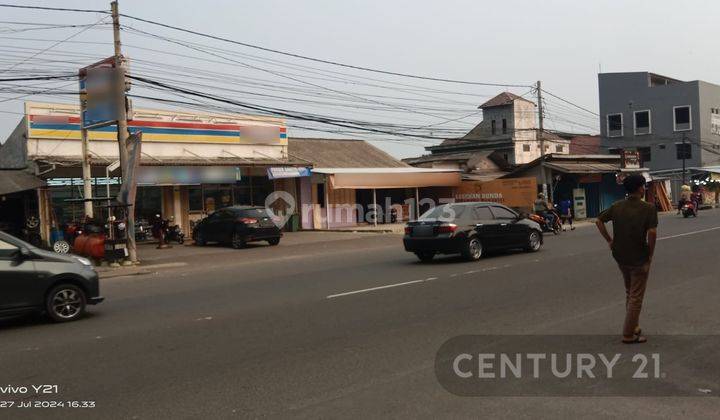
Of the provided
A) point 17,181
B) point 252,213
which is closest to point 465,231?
point 252,213

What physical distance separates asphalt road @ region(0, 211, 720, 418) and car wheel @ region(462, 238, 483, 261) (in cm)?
52

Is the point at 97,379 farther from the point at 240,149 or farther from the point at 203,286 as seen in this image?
the point at 240,149

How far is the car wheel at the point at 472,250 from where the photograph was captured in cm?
1516

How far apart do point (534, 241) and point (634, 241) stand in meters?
10.8

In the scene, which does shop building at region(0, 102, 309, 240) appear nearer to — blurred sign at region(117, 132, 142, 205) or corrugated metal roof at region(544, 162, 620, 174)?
blurred sign at region(117, 132, 142, 205)

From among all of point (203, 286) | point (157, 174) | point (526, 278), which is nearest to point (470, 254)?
point (526, 278)

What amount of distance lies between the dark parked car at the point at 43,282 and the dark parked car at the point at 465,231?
26.0 feet

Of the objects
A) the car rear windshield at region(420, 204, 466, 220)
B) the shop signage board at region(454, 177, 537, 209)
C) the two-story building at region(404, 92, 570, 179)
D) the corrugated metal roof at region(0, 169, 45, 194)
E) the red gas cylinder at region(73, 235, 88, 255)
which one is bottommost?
the red gas cylinder at region(73, 235, 88, 255)

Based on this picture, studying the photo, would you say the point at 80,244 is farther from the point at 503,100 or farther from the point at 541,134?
the point at 503,100

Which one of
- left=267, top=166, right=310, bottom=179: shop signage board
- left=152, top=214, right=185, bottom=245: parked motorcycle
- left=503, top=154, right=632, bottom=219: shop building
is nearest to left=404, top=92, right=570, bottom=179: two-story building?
left=503, top=154, right=632, bottom=219: shop building

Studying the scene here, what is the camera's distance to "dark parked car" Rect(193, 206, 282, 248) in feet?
74.0

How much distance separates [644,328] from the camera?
7457 millimetres

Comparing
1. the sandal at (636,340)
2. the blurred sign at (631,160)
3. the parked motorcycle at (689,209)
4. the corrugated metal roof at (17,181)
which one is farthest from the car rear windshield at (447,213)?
the blurred sign at (631,160)

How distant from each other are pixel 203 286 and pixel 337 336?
6.19 meters
